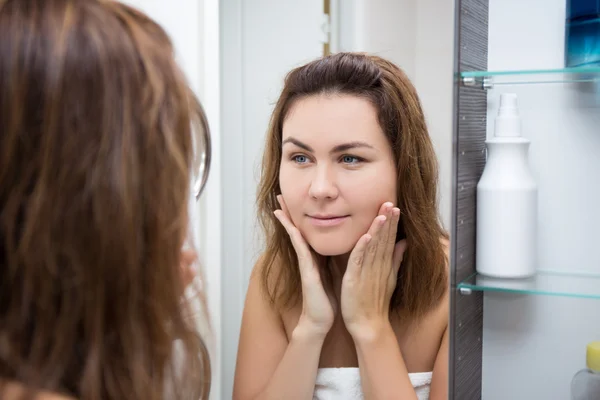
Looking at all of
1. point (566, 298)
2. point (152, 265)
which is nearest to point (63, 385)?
point (152, 265)

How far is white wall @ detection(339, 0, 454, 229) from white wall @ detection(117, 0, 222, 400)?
0.21 m

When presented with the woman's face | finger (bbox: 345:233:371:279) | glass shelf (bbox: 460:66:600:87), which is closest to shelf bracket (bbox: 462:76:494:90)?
glass shelf (bbox: 460:66:600:87)

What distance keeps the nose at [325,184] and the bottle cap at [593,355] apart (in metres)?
0.34

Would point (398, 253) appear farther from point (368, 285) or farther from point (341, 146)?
point (341, 146)

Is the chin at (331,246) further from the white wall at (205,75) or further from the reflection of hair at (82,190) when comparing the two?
the reflection of hair at (82,190)

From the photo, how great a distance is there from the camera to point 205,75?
81 centimetres

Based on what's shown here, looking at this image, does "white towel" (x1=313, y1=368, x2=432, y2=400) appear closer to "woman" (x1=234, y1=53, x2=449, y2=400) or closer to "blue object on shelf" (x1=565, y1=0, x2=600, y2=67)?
"woman" (x1=234, y1=53, x2=449, y2=400)

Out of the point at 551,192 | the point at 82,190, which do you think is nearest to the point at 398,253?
the point at 551,192

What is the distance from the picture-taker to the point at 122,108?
453 mm

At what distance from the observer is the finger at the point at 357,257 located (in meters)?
0.80

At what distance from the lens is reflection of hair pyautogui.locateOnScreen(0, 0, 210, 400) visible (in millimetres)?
428

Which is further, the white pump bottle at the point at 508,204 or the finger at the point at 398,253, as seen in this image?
the finger at the point at 398,253

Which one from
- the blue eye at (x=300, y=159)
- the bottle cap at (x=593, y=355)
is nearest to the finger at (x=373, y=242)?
the blue eye at (x=300, y=159)

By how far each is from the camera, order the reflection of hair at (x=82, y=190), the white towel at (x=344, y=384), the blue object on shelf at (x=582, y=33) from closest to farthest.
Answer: the reflection of hair at (x=82, y=190), the blue object on shelf at (x=582, y=33), the white towel at (x=344, y=384)
